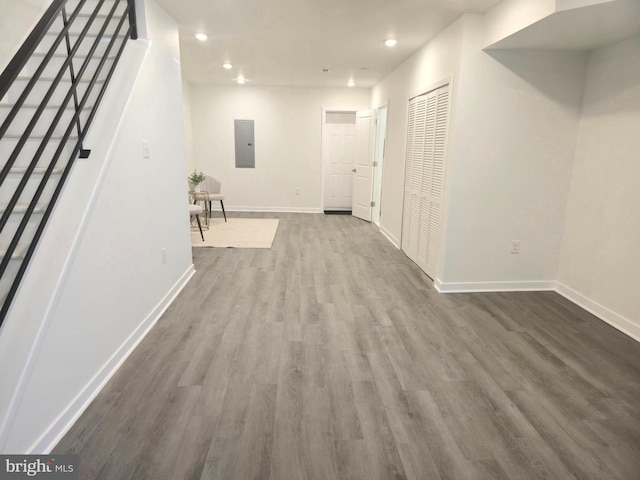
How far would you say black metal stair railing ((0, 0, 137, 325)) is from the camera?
5.06 ft

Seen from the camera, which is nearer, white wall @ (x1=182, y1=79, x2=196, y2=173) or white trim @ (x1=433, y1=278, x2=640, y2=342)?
white trim @ (x1=433, y1=278, x2=640, y2=342)

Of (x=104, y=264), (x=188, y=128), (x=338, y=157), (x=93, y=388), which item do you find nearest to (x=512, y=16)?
(x=104, y=264)

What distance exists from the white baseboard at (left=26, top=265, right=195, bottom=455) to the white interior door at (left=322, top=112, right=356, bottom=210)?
513 cm

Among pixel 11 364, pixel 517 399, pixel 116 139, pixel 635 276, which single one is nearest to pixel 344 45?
pixel 116 139

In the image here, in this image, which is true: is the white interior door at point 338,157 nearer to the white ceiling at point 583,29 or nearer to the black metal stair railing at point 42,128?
the white ceiling at point 583,29

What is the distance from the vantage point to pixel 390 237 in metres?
5.61

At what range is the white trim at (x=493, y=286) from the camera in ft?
12.0

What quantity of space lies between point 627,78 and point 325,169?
17.5ft

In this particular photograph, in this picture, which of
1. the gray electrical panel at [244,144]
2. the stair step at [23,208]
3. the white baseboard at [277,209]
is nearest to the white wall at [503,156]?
the stair step at [23,208]

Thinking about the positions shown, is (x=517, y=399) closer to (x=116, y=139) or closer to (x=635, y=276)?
(x=635, y=276)

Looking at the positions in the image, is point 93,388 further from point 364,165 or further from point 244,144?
point 244,144

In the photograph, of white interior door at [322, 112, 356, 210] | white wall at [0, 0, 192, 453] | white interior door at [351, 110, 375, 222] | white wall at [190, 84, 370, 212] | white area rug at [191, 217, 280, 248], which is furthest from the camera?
white interior door at [322, 112, 356, 210]

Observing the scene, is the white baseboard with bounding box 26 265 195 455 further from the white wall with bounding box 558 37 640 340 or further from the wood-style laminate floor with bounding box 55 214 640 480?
the white wall with bounding box 558 37 640 340

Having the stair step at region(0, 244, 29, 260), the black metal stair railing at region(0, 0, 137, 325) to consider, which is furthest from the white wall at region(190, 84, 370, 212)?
the stair step at region(0, 244, 29, 260)
